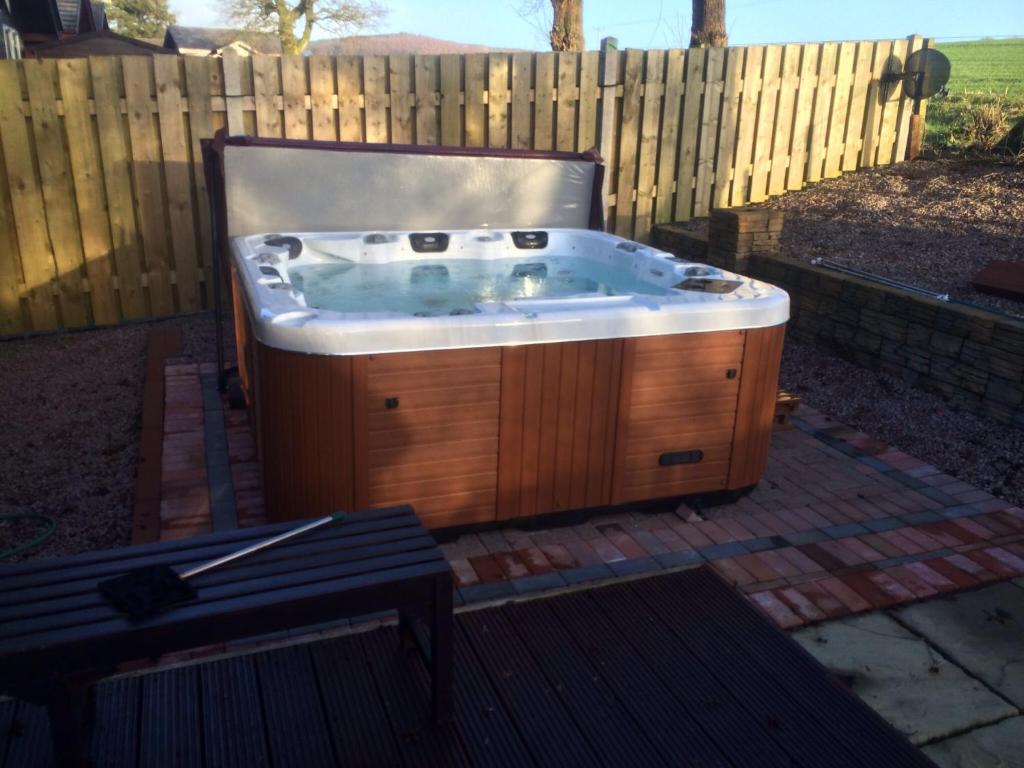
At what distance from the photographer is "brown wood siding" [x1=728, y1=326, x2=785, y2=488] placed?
3.06 meters

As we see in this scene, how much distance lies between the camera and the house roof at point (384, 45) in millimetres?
21048

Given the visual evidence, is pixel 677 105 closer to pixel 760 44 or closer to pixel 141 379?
pixel 760 44

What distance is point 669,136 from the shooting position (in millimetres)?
6117

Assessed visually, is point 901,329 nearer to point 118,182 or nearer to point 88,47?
point 118,182

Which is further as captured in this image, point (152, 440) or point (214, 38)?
point (214, 38)

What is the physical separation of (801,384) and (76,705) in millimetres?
3764

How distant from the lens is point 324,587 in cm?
173

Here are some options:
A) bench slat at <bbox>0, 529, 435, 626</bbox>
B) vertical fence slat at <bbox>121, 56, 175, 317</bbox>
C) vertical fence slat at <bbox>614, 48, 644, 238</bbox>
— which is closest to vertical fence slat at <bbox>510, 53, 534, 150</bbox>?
vertical fence slat at <bbox>614, 48, 644, 238</bbox>

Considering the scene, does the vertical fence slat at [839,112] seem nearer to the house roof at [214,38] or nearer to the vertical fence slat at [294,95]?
the vertical fence slat at [294,95]

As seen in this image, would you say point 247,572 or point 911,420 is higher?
point 247,572

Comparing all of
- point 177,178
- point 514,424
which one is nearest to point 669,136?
point 177,178

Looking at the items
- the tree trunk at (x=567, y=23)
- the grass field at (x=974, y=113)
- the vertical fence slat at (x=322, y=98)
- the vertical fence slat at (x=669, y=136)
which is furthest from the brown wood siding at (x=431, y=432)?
the tree trunk at (x=567, y=23)

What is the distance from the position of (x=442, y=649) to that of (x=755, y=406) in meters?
1.73

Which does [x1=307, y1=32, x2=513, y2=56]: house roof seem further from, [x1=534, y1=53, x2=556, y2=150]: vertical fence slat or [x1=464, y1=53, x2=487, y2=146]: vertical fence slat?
[x1=464, y1=53, x2=487, y2=146]: vertical fence slat
